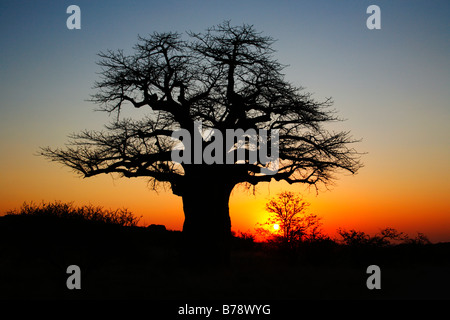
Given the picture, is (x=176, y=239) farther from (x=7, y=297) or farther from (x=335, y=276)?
(x=7, y=297)

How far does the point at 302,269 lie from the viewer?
468 inches

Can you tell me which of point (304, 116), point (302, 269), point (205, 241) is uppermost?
point (304, 116)

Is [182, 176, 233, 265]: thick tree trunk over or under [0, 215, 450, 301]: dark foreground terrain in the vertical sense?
over

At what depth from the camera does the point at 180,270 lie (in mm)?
10930

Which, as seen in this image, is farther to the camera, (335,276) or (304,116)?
(304,116)

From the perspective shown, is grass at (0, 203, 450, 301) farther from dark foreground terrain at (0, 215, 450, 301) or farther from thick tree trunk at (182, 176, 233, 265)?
thick tree trunk at (182, 176, 233, 265)

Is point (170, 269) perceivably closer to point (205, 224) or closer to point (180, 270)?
point (180, 270)

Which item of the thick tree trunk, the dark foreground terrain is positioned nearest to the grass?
the dark foreground terrain

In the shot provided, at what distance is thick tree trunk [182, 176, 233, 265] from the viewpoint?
11.2 m

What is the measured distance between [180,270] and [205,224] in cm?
131

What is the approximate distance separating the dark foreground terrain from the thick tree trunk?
1.20 ft
